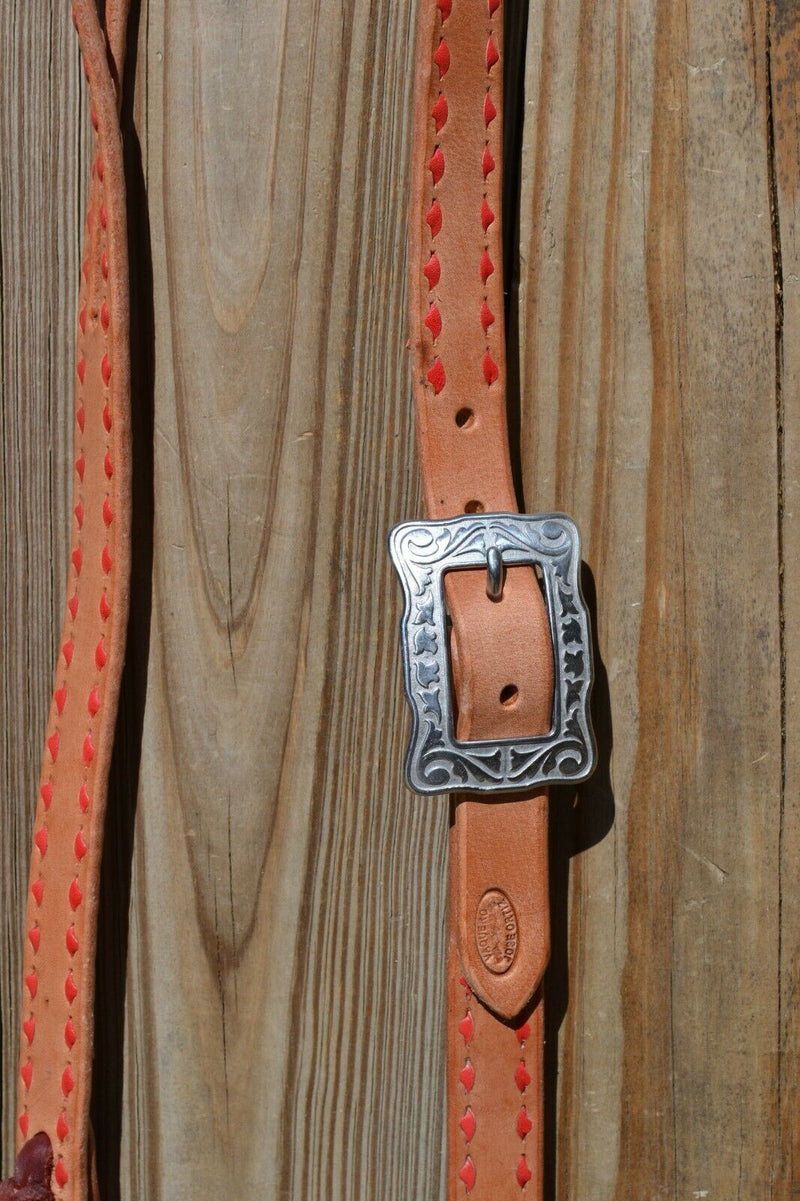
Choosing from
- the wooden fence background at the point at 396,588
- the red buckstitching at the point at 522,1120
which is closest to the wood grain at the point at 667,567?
the wooden fence background at the point at 396,588

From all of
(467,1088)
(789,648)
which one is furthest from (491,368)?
(467,1088)

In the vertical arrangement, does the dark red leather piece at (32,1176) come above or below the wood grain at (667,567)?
below

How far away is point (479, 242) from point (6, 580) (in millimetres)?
638

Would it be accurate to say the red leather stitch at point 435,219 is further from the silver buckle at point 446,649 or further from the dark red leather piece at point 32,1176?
the dark red leather piece at point 32,1176

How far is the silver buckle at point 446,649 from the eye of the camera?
96 centimetres

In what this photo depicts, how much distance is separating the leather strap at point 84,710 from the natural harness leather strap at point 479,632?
30cm

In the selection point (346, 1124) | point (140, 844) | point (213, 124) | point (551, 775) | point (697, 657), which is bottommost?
point (346, 1124)

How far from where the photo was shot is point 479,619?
97 cm

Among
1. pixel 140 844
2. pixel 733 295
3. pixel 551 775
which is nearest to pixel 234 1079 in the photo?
pixel 140 844

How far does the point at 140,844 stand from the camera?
1.11m

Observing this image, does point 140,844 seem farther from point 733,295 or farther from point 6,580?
point 733,295

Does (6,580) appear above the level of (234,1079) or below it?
above

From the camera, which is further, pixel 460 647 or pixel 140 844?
pixel 140 844

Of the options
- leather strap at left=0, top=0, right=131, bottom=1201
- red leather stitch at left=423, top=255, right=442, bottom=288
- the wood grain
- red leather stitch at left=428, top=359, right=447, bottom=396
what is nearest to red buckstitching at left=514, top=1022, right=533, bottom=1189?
the wood grain
